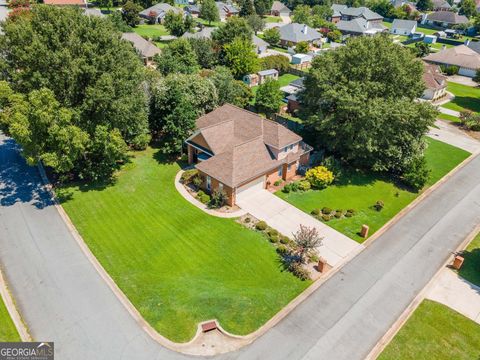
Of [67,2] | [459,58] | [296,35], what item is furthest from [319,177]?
[67,2]

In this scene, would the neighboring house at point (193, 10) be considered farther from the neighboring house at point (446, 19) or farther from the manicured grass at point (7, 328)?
the manicured grass at point (7, 328)

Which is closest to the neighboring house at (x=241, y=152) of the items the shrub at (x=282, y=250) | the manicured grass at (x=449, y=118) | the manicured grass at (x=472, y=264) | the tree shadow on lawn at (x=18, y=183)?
the shrub at (x=282, y=250)

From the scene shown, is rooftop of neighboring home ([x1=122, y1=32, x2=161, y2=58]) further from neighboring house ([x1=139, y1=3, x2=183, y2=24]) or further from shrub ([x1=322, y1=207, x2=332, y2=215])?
shrub ([x1=322, y1=207, x2=332, y2=215])

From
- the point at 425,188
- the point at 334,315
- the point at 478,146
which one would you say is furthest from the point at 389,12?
the point at 334,315

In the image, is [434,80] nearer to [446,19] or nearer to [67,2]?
[446,19]

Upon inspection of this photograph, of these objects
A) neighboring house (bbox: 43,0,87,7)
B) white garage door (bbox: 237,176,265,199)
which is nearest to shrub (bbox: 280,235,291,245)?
white garage door (bbox: 237,176,265,199)
